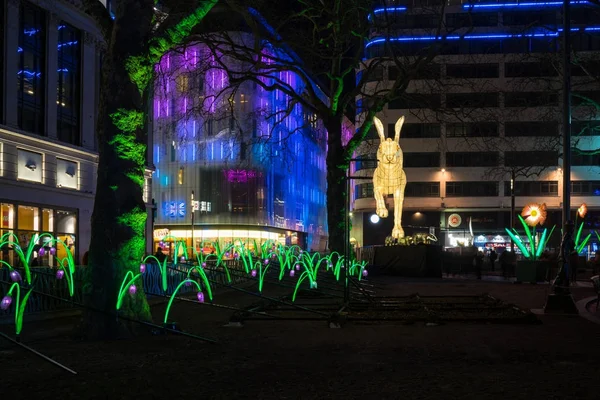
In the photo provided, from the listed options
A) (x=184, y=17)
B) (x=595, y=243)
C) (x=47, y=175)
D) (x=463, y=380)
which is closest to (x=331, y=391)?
(x=463, y=380)

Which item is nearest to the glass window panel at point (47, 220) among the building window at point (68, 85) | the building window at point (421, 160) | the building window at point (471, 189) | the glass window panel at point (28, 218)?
the glass window panel at point (28, 218)

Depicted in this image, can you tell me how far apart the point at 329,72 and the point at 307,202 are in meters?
69.2

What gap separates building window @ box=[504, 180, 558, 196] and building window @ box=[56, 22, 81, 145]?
159 ft

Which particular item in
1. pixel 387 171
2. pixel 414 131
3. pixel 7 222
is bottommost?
pixel 7 222

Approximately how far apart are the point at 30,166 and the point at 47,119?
3.51m

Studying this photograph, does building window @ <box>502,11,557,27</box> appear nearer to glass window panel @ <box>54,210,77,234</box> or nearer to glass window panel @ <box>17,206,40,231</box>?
glass window panel @ <box>54,210,77,234</box>

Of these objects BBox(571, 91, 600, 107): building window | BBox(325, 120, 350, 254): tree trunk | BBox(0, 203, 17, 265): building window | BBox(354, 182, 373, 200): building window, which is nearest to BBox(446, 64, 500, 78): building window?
BBox(571, 91, 600, 107): building window

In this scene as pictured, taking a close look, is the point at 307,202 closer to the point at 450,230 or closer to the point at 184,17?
the point at 450,230

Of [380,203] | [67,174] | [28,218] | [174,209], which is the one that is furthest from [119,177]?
[174,209]

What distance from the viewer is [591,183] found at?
2896 inches

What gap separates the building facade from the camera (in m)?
37.1

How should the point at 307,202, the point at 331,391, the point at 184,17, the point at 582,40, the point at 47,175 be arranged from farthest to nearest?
1. the point at 307,202
2. the point at 582,40
3. the point at 47,175
4. the point at 184,17
5. the point at 331,391

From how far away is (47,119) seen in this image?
133 feet

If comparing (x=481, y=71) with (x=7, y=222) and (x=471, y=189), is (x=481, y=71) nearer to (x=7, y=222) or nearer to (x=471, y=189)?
(x=471, y=189)
